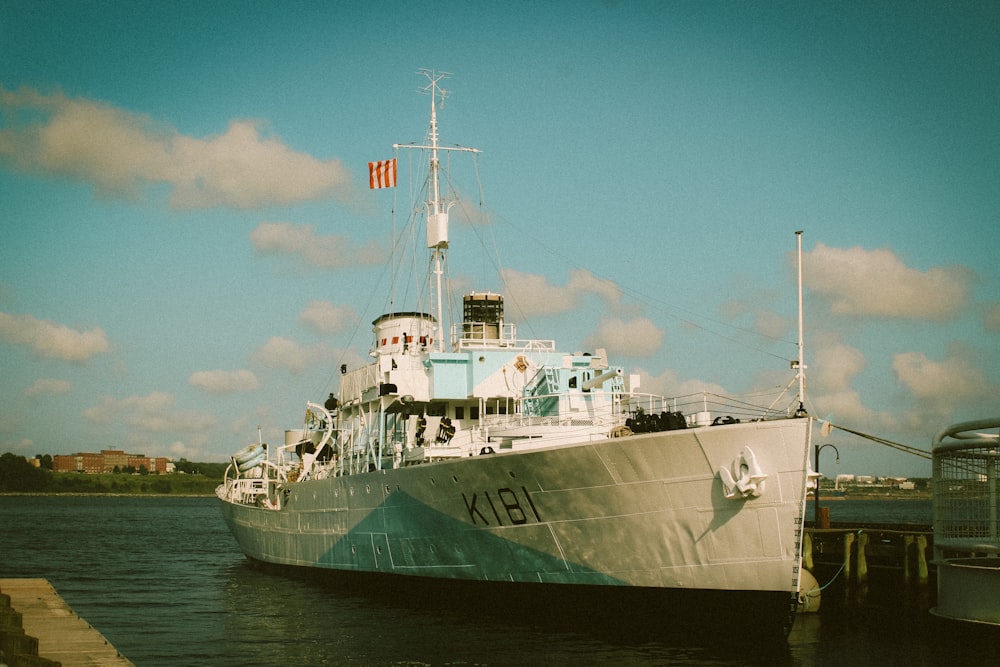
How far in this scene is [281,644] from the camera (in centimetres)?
1938

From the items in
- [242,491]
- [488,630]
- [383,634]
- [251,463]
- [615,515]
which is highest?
[615,515]

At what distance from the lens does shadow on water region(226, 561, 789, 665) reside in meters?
17.4

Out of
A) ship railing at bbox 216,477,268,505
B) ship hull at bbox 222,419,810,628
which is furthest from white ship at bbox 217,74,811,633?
ship railing at bbox 216,477,268,505

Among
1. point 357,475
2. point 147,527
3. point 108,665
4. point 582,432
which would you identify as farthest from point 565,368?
point 147,527

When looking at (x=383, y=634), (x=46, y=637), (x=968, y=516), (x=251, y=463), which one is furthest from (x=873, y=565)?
(x=251, y=463)

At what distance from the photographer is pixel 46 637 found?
14078 mm

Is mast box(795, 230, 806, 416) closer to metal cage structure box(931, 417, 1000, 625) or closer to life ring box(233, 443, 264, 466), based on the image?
metal cage structure box(931, 417, 1000, 625)

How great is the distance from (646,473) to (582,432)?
8.91ft

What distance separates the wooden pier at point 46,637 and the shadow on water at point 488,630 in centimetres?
391

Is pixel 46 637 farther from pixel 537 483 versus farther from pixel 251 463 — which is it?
pixel 251 463

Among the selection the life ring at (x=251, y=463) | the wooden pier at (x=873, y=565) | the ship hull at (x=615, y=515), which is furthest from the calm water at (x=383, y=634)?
the life ring at (x=251, y=463)

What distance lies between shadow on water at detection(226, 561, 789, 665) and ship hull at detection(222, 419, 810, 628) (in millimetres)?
460

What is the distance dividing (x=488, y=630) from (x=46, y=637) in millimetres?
8821

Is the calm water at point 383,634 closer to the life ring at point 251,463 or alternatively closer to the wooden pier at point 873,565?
the wooden pier at point 873,565
